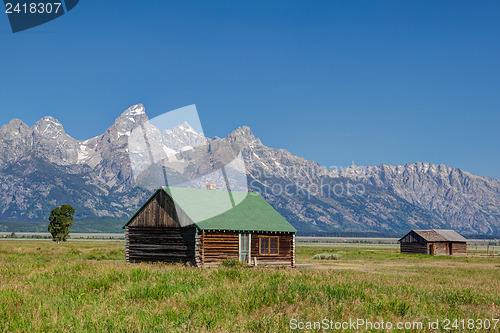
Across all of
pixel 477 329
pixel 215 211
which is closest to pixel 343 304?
pixel 477 329

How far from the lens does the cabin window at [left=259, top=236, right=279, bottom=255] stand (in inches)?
1487

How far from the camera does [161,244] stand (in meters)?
36.6

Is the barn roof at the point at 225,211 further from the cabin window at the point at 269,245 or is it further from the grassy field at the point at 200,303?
the grassy field at the point at 200,303

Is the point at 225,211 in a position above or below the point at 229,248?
above

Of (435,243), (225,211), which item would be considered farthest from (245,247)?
(435,243)

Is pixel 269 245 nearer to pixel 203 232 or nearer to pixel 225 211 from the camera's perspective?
pixel 225 211

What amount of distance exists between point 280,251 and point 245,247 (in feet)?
11.5

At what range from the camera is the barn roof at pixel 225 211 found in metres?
35.9

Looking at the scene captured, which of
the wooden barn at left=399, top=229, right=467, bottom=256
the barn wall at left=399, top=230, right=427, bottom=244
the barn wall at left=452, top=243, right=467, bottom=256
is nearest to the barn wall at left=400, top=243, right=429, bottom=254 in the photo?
the wooden barn at left=399, top=229, right=467, bottom=256

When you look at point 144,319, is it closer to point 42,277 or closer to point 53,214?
point 42,277

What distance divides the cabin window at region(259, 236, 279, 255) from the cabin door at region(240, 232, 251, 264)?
119 centimetres

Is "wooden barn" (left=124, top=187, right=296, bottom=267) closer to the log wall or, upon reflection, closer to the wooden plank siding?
the log wall

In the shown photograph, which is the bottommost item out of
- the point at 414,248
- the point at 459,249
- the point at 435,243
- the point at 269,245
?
the point at 459,249

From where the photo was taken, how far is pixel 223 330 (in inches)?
385
